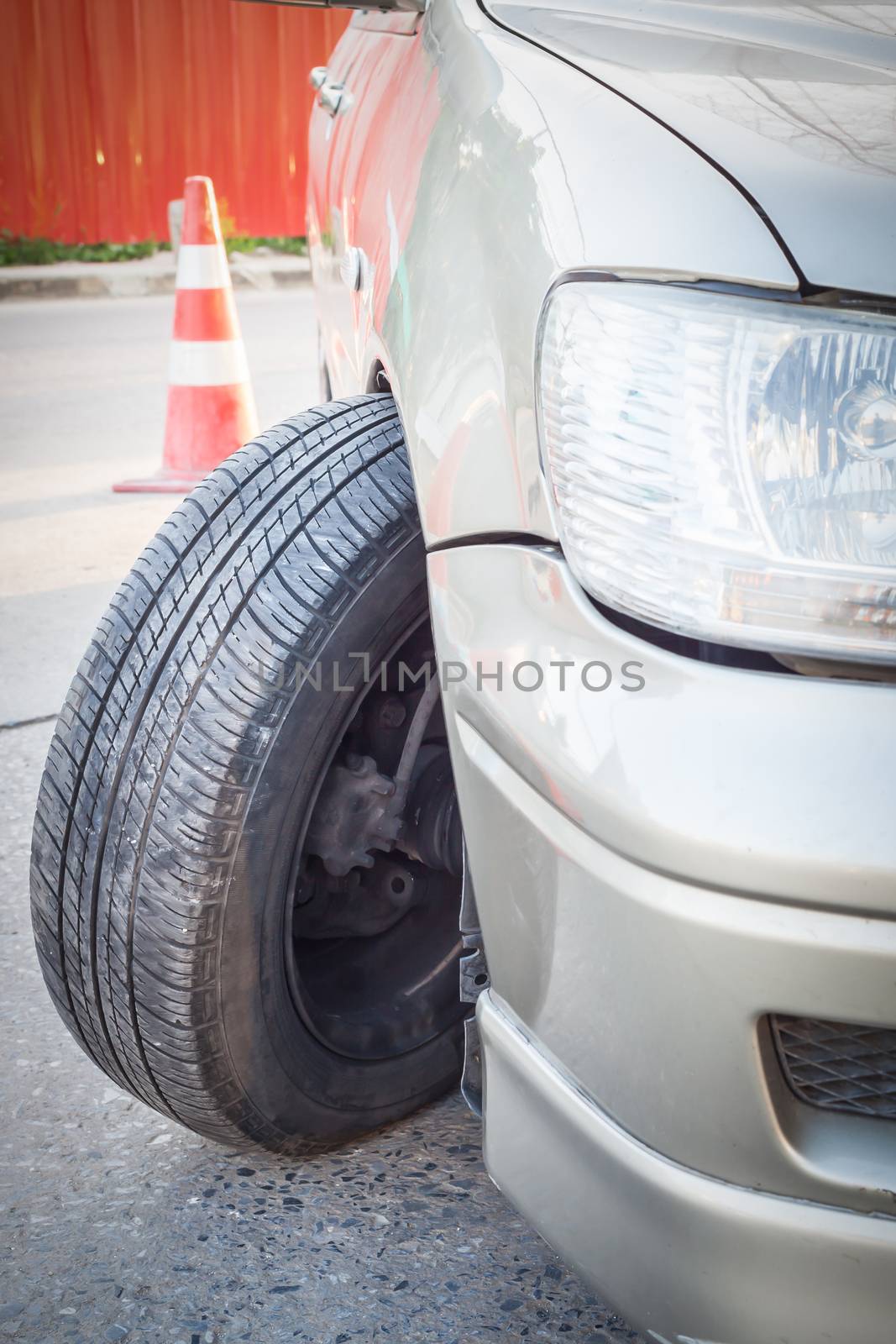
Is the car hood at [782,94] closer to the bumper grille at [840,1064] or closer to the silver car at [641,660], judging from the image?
the silver car at [641,660]

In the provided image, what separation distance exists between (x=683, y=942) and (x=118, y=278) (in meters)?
9.83

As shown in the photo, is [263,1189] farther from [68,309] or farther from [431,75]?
[68,309]

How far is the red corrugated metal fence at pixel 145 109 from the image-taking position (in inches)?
396

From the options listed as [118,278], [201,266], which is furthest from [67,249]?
[201,266]

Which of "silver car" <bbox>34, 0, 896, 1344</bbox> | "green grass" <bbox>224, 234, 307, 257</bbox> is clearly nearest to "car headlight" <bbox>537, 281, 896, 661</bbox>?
"silver car" <bbox>34, 0, 896, 1344</bbox>

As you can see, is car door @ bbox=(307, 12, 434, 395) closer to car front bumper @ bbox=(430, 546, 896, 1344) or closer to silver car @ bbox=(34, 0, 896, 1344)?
silver car @ bbox=(34, 0, 896, 1344)

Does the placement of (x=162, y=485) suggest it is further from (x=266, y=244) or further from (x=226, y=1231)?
(x=266, y=244)

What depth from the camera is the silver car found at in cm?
84

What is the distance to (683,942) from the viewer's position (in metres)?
0.84

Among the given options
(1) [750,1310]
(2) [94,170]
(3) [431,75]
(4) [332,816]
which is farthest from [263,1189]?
(2) [94,170]

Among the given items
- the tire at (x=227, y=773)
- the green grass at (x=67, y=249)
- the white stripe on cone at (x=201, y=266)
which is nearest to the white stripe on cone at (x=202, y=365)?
the white stripe on cone at (x=201, y=266)

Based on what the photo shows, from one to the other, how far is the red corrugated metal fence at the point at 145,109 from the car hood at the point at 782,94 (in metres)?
9.84

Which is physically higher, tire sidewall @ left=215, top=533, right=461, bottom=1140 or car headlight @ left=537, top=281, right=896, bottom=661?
car headlight @ left=537, top=281, right=896, bottom=661

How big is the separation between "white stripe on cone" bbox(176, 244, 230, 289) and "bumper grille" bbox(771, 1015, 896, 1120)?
3838 mm
